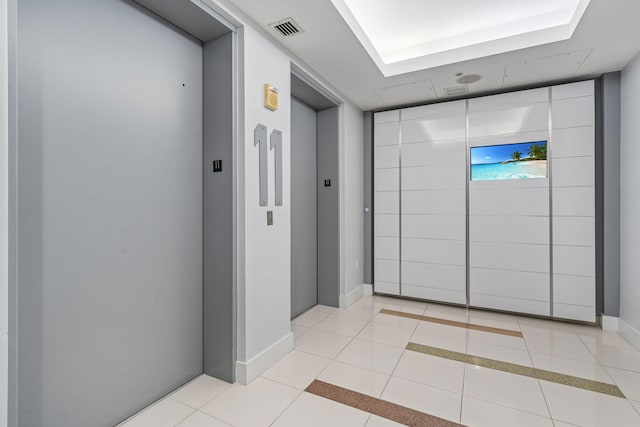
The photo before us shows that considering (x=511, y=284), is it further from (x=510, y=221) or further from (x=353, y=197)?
(x=353, y=197)

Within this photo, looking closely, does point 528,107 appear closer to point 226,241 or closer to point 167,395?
point 226,241

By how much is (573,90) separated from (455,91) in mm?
1203

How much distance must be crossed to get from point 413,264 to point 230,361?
2776mm

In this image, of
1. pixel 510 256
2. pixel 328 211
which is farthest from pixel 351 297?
pixel 510 256

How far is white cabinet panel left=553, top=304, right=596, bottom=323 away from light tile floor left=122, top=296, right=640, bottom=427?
0.10 metres

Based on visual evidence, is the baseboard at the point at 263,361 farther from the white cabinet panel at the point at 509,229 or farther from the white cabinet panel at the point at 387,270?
the white cabinet panel at the point at 509,229

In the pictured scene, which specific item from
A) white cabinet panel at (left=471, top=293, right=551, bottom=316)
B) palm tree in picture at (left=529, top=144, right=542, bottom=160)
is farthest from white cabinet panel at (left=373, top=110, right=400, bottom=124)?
white cabinet panel at (left=471, top=293, right=551, bottom=316)

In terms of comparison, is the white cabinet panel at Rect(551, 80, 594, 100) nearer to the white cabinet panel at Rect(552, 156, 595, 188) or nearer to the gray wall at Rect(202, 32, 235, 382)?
the white cabinet panel at Rect(552, 156, 595, 188)

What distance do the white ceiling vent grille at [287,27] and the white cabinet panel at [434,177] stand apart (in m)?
2.40

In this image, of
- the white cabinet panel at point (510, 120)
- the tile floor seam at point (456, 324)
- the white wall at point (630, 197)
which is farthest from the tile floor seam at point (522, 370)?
the white cabinet panel at point (510, 120)

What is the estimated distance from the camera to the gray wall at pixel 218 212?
2248 mm

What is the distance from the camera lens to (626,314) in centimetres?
300

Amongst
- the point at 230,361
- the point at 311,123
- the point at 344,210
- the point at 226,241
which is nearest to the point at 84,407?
the point at 230,361

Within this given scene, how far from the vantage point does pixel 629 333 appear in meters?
2.91
